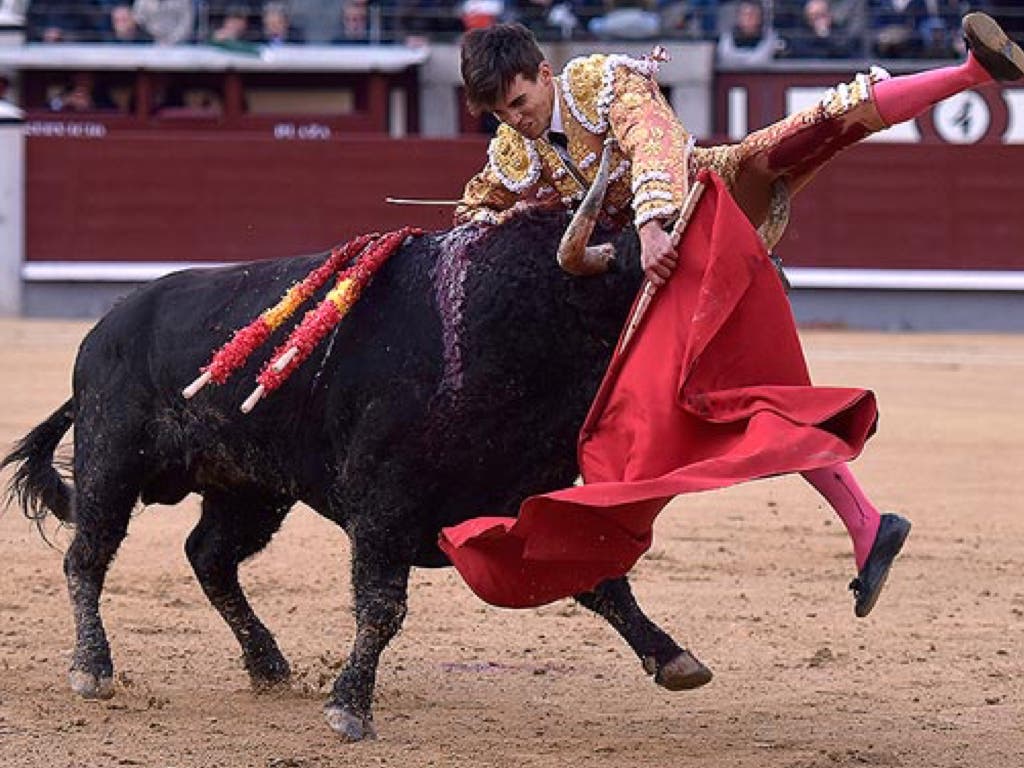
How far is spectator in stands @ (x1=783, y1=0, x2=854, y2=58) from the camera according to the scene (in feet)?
44.6

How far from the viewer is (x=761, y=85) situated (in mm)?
13828

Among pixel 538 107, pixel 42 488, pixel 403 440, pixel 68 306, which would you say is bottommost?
pixel 68 306

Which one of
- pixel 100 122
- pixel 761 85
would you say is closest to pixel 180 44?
pixel 100 122

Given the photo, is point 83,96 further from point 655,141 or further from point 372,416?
point 655,141

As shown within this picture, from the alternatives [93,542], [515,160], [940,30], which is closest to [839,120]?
[515,160]

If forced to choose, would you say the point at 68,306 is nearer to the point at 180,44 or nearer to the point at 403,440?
the point at 180,44

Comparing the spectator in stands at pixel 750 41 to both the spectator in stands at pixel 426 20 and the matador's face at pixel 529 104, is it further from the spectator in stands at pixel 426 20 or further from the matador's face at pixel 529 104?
the matador's face at pixel 529 104

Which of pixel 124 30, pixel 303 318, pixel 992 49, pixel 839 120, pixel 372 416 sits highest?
pixel 992 49

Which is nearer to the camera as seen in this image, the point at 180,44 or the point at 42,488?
the point at 42,488

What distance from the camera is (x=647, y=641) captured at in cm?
371

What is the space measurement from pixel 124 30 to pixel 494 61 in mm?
11340

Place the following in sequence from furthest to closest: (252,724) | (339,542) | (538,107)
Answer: (339,542), (252,724), (538,107)

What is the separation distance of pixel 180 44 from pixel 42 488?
33.3 feet

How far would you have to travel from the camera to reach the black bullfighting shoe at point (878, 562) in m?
3.23
